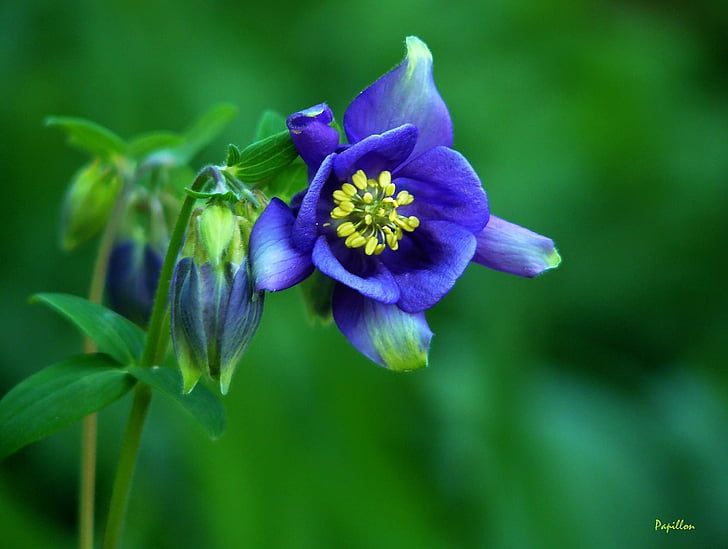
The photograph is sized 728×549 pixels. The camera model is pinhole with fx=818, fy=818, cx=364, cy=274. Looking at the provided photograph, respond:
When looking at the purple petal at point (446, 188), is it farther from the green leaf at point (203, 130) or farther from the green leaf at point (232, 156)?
the green leaf at point (203, 130)

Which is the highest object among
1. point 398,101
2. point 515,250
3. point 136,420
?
point 398,101

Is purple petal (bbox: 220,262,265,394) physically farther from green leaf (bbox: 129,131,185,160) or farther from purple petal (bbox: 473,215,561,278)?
green leaf (bbox: 129,131,185,160)

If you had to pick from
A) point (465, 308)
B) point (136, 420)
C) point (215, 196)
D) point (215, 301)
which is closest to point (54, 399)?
point (136, 420)

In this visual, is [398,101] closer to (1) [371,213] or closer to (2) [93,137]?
(1) [371,213]

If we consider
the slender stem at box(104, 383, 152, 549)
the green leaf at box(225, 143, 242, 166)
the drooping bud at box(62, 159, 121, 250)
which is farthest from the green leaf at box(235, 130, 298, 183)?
the drooping bud at box(62, 159, 121, 250)

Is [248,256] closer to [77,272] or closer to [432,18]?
[77,272]

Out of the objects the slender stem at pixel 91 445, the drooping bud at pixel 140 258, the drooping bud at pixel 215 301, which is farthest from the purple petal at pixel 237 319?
the drooping bud at pixel 140 258
